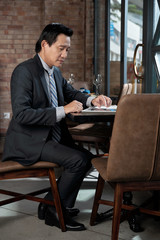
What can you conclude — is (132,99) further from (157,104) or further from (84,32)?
(84,32)

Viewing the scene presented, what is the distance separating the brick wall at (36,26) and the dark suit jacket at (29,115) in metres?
4.07

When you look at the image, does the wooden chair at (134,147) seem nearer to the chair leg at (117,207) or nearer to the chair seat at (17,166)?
the chair leg at (117,207)

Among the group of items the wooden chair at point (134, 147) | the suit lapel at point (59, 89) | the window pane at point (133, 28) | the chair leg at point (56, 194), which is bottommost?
the chair leg at point (56, 194)

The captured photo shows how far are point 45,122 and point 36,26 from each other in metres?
4.59

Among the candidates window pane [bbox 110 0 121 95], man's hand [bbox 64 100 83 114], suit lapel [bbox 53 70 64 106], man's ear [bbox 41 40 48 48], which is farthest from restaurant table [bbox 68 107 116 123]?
window pane [bbox 110 0 121 95]

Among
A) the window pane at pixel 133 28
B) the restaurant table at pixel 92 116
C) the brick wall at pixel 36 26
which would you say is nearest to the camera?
the restaurant table at pixel 92 116

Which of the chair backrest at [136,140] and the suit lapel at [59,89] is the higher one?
the suit lapel at [59,89]

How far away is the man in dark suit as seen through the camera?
7.13ft

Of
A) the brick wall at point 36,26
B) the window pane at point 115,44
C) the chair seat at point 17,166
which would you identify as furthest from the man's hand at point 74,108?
the brick wall at point 36,26

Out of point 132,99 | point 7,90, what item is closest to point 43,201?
point 132,99

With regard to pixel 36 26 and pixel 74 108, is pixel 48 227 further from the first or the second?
pixel 36 26

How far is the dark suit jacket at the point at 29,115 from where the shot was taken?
2.16 metres

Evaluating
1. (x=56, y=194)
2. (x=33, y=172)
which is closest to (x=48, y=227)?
(x=56, y=194)

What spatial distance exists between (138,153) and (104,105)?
0.78 meters
